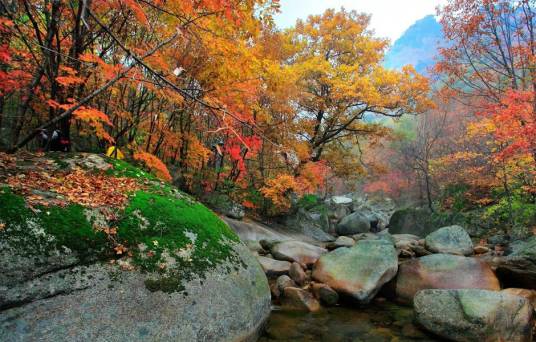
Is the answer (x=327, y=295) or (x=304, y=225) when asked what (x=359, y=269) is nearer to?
(x=327, y=295)

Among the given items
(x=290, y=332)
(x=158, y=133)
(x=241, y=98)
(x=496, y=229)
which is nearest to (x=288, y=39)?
(x=241, y=98)

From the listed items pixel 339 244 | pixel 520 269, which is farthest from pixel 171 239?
pixel 339 244

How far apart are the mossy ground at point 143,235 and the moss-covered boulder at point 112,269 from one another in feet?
0.04

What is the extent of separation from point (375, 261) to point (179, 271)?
453 cm

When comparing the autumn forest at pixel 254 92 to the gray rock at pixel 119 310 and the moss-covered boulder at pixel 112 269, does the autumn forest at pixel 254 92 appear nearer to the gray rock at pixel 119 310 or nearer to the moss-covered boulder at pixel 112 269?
the moss-covered boulder at pixel 112 269

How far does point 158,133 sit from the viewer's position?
11039 millimetres

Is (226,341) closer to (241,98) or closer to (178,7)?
(178,7)

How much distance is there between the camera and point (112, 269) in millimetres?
3994

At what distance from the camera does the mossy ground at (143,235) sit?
3818 millimetres

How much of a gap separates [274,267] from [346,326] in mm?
2697

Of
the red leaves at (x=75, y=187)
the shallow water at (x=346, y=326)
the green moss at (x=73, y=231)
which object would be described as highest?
the red leaves at (x=75, y=187)

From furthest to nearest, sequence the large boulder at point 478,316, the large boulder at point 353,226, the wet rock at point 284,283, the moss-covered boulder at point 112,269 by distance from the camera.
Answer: the large boulder at point 353,226
the wet rock at point 284,283
the large boulder at point 478,316
the moss-covered boulder at point 112,269

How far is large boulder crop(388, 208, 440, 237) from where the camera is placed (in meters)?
17.8

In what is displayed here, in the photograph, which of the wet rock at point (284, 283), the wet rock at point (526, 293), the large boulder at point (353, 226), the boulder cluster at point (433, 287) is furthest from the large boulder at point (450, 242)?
the large boulder at point (353, 226)
